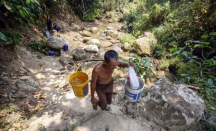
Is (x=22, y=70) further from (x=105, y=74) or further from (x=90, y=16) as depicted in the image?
(x=90, y=16)

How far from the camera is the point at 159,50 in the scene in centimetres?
665

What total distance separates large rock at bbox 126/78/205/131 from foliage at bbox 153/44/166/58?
4434 mm

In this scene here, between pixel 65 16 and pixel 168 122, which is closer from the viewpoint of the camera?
pixel 168 122

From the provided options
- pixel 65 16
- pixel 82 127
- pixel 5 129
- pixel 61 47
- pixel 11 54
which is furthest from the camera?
pixel 65 16

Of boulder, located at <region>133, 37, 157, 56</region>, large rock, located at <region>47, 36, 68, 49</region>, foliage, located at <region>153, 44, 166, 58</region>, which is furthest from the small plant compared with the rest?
foliage, located at <region>153, 44, 166, 58</region>

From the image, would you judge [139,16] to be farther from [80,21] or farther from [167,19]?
[80,21]

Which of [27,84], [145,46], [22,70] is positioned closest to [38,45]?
[22,70]

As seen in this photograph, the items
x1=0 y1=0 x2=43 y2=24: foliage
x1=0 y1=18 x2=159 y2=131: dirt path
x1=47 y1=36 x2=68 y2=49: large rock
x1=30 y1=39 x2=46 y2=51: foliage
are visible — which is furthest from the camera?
x1=47 y1=36 x2=68 y2=49: large rock

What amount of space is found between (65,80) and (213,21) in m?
7.05

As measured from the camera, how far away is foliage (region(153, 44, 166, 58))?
652 cm

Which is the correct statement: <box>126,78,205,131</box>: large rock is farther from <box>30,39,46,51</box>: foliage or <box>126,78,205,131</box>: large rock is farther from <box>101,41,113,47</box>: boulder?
<box>101,41,113,47</box>: boulder

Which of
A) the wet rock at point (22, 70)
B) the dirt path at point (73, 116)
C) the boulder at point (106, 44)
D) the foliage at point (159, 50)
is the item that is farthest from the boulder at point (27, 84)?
the foliage at point (159, 50)

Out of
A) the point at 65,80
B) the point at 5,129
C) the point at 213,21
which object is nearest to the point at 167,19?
the point at 213,21

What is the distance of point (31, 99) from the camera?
2.64 m
